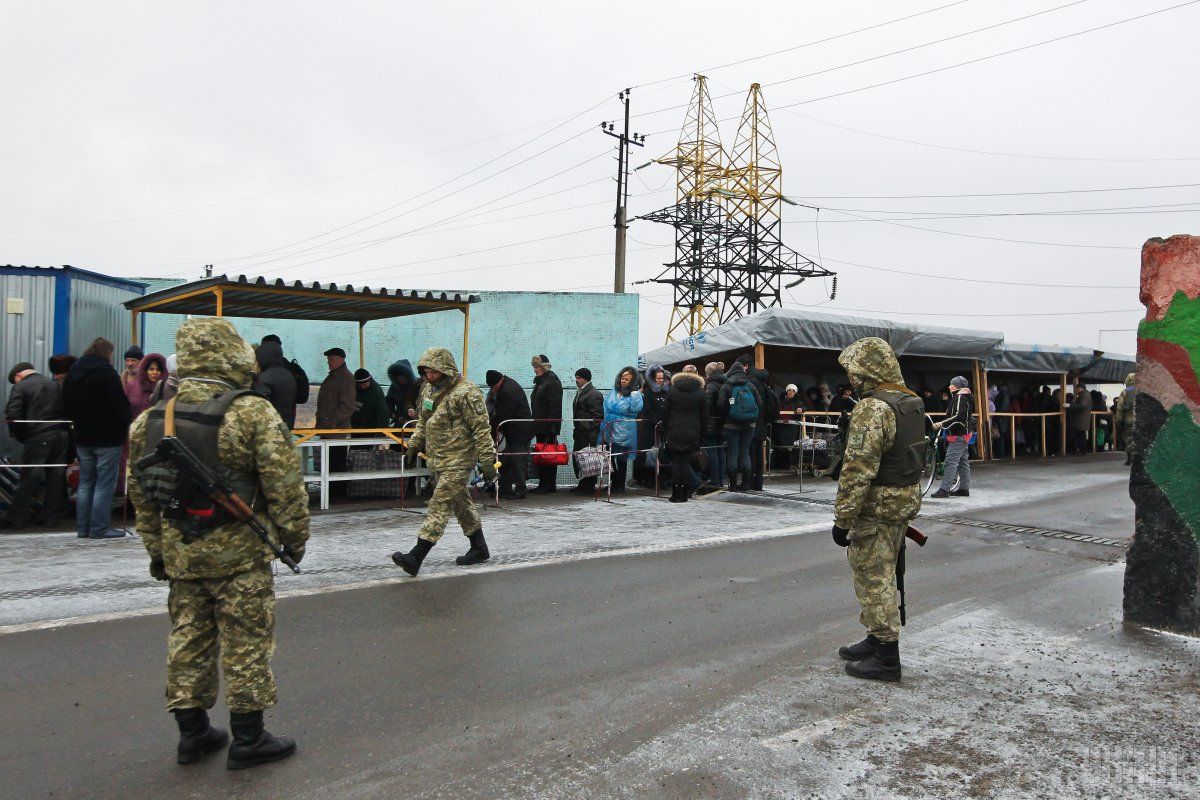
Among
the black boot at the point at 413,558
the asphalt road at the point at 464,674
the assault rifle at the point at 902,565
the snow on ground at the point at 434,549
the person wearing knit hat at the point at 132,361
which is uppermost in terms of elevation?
the person wearing knit hat at the point at 132,361

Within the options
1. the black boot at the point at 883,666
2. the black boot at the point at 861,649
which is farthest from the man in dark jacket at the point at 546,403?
the black boot at the point at 883,666

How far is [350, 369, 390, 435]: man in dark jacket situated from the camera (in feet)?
40.0

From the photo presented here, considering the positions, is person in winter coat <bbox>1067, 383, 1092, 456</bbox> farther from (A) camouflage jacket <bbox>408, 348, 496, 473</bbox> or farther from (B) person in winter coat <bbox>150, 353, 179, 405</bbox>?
(B) person in winter coat <bbox>150, 353, 179, 405</bbox>

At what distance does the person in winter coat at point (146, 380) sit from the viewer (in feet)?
31.5

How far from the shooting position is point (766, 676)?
497 cm

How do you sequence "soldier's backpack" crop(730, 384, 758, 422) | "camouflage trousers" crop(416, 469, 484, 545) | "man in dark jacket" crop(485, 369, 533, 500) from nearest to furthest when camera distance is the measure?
1. "camouflage trousers" crop(416, 469, 484, 545)
2. "man in dark jacket" crop(485, 369, 533, 500)
3. "soldier's backpack" crop(730, 384, 758, 422)

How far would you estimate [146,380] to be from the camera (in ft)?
31.7

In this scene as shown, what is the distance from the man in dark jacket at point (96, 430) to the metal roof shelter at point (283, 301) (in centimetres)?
157

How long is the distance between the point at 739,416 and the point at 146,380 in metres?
7.85

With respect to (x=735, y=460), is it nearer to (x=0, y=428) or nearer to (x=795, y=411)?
(x=795, y=411)

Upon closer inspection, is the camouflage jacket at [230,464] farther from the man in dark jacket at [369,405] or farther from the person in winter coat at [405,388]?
the person in winter coat at [405,388]

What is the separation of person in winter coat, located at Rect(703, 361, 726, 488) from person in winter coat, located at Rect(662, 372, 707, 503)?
30.5 inches

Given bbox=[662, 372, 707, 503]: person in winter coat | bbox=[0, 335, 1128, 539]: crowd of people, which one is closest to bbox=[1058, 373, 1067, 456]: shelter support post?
bbox=[0, 335, 1128, 539]: crowd of people

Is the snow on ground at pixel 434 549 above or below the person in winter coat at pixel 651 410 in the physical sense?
below
